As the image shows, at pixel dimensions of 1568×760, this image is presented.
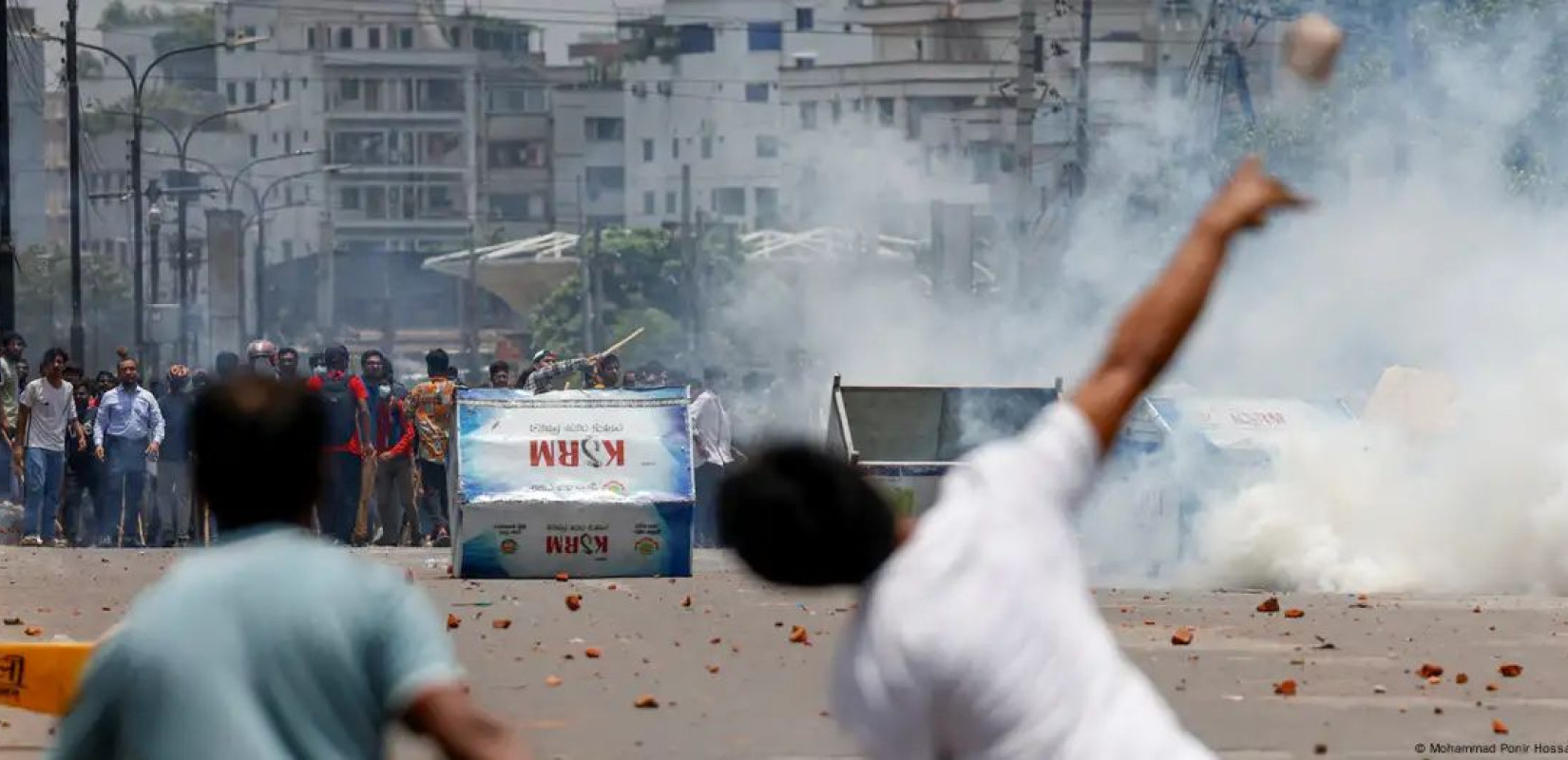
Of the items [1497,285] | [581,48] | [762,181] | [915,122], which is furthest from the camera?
[581,48]

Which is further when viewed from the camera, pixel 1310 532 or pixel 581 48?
pixel 581 48

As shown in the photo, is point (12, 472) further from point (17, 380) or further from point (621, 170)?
point (621, 170)

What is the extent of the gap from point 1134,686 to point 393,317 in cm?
12231

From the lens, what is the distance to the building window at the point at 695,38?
123 meters

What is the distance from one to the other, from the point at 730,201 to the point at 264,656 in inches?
4483

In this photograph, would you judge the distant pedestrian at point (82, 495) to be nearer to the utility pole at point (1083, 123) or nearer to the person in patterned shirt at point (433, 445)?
the person in patterned shirt at point (433, 445)

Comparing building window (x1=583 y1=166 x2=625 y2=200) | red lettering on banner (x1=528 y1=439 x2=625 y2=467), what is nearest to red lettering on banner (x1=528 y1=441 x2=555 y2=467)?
red lettering on banner (x1=528 y1=439 x2=625 y2=467)

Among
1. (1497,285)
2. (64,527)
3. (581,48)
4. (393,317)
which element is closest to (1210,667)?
(1497,285)

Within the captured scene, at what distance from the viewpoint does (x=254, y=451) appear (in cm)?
362

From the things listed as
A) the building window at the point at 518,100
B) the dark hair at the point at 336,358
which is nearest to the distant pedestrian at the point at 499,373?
the dark hair at the point at 336,358

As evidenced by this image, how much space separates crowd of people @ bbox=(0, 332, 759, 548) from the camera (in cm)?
1903

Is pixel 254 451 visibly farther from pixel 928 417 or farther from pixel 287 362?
pixel 287 362

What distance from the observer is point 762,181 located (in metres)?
118

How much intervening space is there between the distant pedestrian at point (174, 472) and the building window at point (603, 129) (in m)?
109
